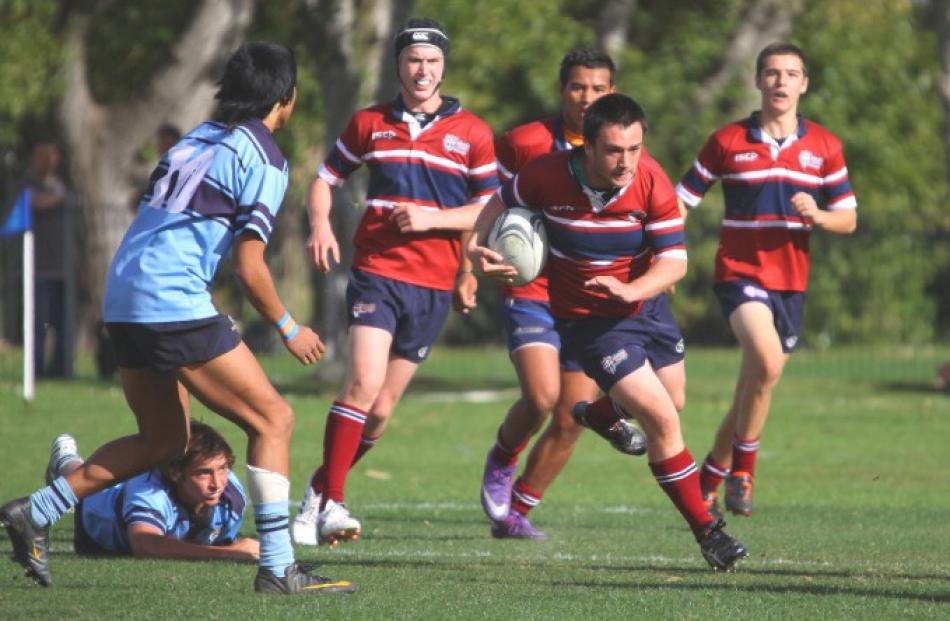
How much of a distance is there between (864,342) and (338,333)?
10.8m

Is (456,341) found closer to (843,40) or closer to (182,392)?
(843,40)

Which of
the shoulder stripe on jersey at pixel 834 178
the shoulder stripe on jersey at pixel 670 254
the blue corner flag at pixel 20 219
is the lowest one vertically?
the blue corner flag at pixel 20 219

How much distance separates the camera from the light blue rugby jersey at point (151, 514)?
8.48 m

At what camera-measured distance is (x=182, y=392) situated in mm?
7738

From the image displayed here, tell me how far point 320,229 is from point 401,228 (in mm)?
415

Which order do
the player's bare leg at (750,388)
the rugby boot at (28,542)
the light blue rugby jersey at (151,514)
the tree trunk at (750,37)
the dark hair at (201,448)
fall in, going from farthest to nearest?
the tree trunk at (750,37), the player's bare leg at (750,388), the light blue rugby jersey at (151,514), the dark hair at (201,448), the rugby boot at (28,542)

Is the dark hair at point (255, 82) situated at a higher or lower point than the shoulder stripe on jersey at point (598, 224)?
higher

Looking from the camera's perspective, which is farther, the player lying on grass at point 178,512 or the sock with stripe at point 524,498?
the sock with stripe at point 524,498

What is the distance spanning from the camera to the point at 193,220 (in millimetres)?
7121

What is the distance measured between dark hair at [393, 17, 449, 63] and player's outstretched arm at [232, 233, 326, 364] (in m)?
2.64

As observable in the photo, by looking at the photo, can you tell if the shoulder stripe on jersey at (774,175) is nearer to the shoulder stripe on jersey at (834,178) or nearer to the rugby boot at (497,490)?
the shoulder stripe on jersey at (834,178)

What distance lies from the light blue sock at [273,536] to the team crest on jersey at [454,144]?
2893mm

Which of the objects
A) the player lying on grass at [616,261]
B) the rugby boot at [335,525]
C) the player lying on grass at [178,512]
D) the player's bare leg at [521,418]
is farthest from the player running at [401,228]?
the player lying on grass at [616,261]

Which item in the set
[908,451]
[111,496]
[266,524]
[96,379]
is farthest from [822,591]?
[96,379]
